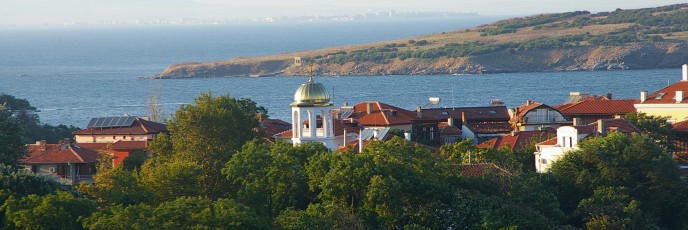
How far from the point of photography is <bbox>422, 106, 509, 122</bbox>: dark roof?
76188 millimetres

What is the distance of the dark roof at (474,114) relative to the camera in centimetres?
7619

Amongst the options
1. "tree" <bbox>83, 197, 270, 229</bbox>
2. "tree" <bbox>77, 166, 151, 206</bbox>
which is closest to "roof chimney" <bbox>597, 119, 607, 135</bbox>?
"tree" <bbox>77, 166, 151, 206</bbox>

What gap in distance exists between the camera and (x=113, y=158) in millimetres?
57281

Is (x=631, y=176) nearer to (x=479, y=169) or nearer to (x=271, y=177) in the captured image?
(x=479, y=169)

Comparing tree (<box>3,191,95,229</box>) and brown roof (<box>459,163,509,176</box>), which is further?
brown roof (<box>459,163,509,176</box>)

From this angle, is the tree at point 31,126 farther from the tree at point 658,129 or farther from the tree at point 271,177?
the tree at point 271,177

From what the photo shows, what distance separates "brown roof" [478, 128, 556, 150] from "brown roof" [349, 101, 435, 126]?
707 centimetres

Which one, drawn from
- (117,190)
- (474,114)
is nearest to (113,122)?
(474,114)

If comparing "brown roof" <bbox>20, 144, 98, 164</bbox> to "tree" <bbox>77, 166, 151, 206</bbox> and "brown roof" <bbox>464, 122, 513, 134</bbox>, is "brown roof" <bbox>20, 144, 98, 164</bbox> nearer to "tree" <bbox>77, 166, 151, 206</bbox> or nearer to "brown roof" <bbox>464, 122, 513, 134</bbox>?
"tree" <bbox>77, 166, 151, 206</bbox>

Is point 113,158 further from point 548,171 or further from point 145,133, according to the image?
point 548,171

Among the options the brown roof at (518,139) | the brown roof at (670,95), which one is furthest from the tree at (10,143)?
the brown roof at (670,95)

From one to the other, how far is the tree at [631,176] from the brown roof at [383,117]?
21674 millimetres

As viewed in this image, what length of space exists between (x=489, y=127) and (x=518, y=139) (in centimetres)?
1422

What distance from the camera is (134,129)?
6981 cm
